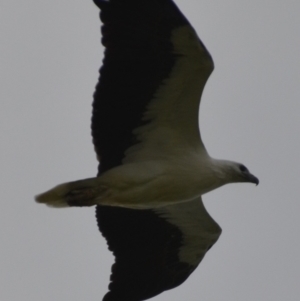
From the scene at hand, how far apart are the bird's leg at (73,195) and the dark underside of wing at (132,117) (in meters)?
0.38

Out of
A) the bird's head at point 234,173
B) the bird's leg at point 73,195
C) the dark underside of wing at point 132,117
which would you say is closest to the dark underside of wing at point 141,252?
the dark underside of wing at point 132,117

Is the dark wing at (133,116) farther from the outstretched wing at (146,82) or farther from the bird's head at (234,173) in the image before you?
the bird's head at (234,173)

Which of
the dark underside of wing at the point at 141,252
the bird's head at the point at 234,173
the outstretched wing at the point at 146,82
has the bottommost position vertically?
the dark underside of wing at the point at 141,252

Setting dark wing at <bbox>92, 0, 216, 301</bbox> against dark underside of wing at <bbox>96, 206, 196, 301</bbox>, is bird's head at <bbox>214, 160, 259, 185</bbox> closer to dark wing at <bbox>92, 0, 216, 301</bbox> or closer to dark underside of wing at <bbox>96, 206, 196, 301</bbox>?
dark wing at <bbox>92, 0, 216, 301</bbox>

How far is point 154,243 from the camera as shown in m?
13.5

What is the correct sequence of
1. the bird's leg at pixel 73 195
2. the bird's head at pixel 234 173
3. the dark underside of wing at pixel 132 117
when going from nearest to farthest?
1. the dark underside of wing at pixel 132 117
2. the bird's leg at pixel 73 195
3. the bird's head at pixel 234 173

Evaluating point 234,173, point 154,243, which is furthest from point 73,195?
point 234,173

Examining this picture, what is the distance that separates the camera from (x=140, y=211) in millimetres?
13508

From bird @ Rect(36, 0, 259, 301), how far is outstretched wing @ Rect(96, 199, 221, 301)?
13 mm

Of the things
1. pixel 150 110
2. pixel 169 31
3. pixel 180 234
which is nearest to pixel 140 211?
pixel 180 234

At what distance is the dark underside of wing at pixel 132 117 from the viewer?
1170 cm

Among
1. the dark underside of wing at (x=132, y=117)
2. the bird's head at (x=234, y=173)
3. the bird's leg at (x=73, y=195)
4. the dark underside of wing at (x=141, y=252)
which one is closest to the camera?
the dark underside of wing at (x=132, y=117)

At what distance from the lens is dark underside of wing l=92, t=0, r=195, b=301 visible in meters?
11.7

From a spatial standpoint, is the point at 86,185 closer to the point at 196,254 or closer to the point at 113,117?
the point at 113,117
